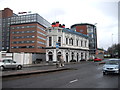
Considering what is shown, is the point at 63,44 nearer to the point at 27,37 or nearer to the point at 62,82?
the point at 62,82

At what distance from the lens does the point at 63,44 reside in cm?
4878

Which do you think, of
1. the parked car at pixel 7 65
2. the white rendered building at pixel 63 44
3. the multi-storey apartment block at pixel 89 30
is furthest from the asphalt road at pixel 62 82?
the multi-storey apartment block at pixel 89 30

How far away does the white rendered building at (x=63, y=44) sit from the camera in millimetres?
47969

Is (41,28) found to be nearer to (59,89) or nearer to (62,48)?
(62,48)

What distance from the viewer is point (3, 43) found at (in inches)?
4264

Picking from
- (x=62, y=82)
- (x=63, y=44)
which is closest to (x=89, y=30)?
(x=63, y=44)

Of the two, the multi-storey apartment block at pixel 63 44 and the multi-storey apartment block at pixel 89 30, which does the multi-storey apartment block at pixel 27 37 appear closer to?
the multi-storey apartment block at pixel 89 30

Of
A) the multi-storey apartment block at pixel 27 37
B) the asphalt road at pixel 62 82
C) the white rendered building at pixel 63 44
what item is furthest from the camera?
the multi-storey apartment block at pixel 27 37

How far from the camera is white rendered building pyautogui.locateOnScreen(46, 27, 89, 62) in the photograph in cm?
4797

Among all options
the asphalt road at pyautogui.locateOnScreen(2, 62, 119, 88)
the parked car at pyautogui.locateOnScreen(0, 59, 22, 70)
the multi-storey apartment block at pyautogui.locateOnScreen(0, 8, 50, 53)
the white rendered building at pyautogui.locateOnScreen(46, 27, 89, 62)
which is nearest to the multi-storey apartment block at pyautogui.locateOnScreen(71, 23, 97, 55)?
the multi-storey apartment block at pyautogui.locateOnScreen(0, 8, 50, 53)

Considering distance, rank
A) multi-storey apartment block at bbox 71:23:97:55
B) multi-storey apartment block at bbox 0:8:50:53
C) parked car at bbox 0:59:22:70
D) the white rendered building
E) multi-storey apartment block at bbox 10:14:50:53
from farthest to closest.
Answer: multi-storey apartment block at bbox 71:23:97:55
multi-storey apartment block at bbox 0:8:50:53
multi-storey apartment block at bbox 10:14:50:53
the white rendered building
parked car at bbox 0:59:22:70

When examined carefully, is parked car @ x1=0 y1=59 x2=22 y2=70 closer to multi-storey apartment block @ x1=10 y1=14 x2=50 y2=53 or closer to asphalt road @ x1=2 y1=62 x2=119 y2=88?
asphalt road @ x1=2 y1=62 x2=119 y2=88

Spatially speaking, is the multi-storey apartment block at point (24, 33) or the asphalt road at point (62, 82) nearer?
the asphalt road at point (62, 82)

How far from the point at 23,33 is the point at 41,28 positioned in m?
12.3
